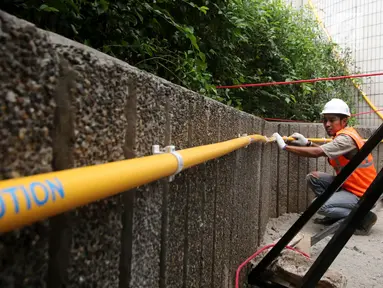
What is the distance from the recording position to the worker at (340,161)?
3.76 meters

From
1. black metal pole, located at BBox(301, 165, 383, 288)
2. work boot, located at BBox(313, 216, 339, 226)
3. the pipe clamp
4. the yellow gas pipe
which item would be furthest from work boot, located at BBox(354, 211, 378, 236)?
the yellow gas pipe

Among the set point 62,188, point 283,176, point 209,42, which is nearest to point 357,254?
point 283,176

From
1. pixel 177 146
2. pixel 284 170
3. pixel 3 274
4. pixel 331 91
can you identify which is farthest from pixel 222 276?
pixel 331 91

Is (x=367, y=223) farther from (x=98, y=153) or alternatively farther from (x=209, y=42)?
(x=98, y=153)

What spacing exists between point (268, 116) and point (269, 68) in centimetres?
78

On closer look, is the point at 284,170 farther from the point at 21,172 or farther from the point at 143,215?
the point at 21,172

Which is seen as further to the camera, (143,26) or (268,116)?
(268,116)

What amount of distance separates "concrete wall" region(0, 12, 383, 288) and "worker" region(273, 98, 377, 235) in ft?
8.75

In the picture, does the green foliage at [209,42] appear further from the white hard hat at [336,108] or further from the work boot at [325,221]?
the work boot at [325,221]

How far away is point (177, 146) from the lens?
1.13 m

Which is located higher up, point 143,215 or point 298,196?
point 143,215

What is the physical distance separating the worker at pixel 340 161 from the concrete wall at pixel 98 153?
2668mm

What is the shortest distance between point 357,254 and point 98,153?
341cm

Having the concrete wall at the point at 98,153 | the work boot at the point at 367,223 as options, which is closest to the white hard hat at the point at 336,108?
the work boot at the point at 367,223
